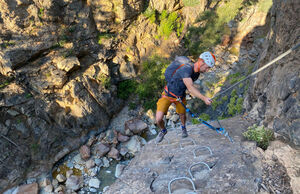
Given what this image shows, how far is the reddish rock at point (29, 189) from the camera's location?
1088cm

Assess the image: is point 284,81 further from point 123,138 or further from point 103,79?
point 103,79

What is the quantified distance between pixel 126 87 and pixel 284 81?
1308cm

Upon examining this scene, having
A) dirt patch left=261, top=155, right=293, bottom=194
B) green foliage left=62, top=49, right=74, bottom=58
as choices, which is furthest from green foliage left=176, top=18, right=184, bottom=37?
dirt patch left=261, top=155, right=293, bottom=194

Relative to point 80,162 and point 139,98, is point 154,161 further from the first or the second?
point 139,98

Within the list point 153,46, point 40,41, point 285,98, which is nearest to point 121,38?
point 153,46

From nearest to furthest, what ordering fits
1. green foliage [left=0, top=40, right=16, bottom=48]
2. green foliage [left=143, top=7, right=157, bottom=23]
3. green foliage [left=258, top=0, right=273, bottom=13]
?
green foliage [left=0, top=40, right=16, bottom=48] → green foliage [left=258, top=0, right=273, bottom=13] → green foliage [left=143, top=7, right=157, bottom=23]

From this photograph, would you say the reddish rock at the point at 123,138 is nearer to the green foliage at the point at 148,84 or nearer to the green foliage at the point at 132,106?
the green foliage at the point at 132,106

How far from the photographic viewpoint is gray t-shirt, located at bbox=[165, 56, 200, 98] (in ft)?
12.6

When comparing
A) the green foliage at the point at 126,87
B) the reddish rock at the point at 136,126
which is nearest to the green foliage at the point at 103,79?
→ the green foliage at the point at 126,87

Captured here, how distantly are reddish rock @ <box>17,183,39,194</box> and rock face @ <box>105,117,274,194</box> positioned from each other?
9.92 meters

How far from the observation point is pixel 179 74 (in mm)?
4012

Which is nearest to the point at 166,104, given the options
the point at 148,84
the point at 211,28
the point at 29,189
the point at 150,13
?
the point at 148,84

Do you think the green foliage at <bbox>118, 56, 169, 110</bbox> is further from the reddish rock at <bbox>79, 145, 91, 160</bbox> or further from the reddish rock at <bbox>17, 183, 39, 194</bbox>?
the reddish rock at <bbox>17, 183, 39, 194</bbox>

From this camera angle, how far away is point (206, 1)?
52.3ft
